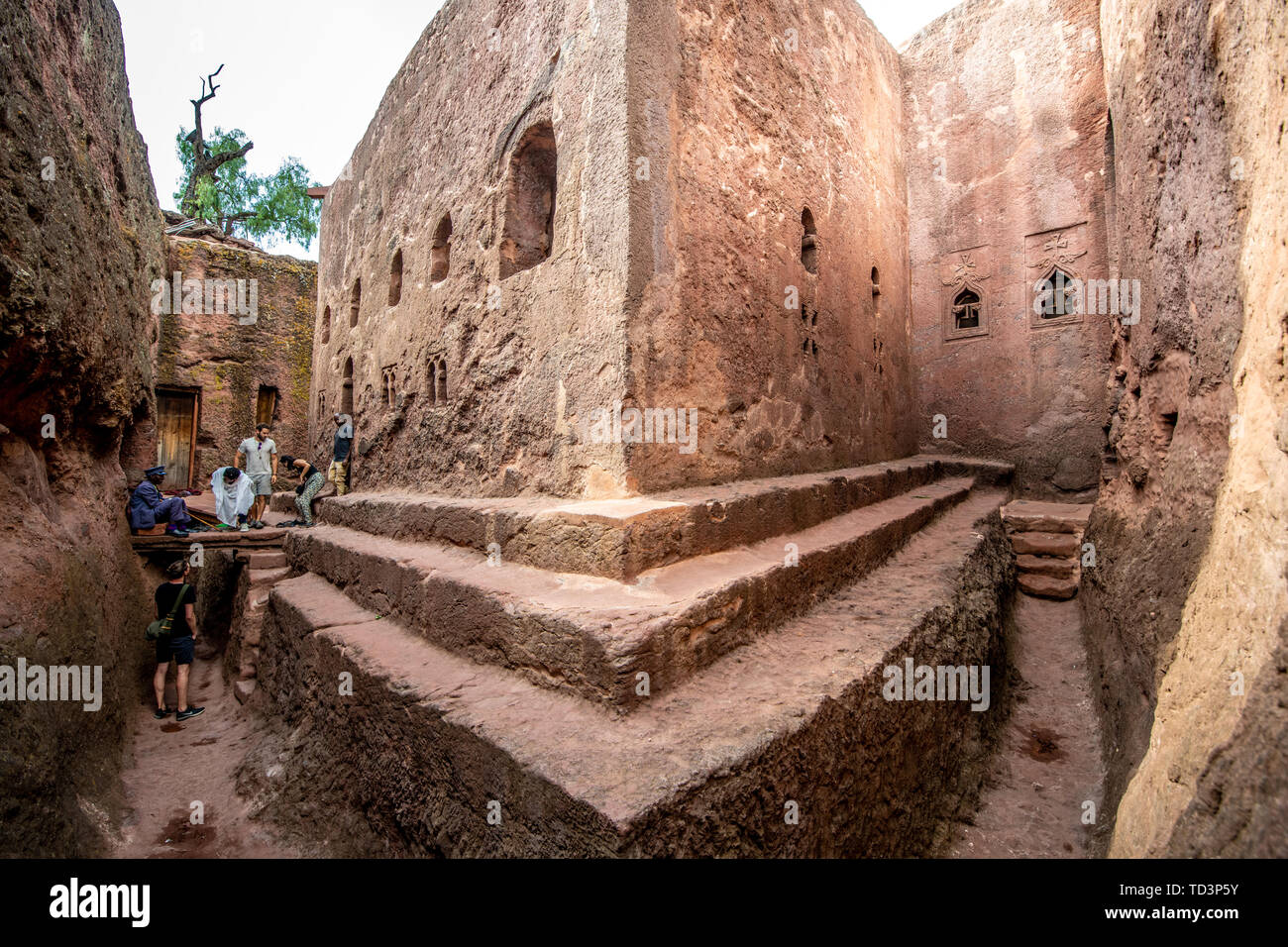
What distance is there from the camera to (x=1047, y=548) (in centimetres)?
521

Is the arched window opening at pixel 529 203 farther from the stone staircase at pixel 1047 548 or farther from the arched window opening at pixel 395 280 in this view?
the stone staircase at pixel 1047 548

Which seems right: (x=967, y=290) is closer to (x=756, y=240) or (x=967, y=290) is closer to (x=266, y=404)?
(x=756, y=240)

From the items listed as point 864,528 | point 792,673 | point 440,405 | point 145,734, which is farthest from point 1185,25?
point 145,734

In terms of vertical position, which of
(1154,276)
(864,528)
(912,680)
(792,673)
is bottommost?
(912,680)

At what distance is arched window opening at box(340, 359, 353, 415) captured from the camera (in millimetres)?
6742

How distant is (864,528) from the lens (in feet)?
11.9

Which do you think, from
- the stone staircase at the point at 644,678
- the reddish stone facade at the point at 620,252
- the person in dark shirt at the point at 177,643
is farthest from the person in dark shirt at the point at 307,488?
the stone staircase at the point at 644,678

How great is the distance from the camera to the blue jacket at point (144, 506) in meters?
5.95

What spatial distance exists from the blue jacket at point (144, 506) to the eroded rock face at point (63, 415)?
0.59ft

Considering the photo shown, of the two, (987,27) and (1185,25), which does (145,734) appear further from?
(987,27)

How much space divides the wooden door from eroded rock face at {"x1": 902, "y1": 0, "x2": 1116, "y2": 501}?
1334 cm

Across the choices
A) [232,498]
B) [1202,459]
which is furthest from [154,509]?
[1202,459]

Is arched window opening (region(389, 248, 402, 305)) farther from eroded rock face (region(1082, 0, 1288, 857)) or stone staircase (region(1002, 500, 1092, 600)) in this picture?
stone staircase (region(1002, 500, 1092, 600))

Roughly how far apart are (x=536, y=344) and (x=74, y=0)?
205 inches
